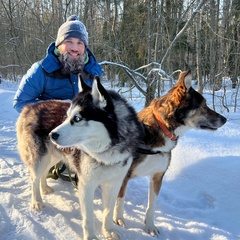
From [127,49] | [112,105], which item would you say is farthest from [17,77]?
[112,105]

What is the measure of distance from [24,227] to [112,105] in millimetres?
1327

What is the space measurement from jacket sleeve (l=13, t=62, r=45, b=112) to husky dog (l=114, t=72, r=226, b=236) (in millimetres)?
1398

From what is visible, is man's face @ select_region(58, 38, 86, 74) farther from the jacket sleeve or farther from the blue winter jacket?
the jacket sleeve

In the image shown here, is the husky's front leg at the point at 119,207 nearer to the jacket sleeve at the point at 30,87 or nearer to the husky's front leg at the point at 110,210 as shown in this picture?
the husky's front leg at the point at 110,210

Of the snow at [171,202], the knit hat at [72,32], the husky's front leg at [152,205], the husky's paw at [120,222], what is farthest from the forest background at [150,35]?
the husky's paw at [120,222]

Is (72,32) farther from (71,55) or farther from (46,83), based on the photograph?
(46,83)

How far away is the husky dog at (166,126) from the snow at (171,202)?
0.22 m

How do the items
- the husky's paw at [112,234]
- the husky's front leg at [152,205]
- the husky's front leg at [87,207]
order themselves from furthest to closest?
the husky's front leg at [152,205]
the husky's paw at [112,234]
the husky's front leg at [87,207]

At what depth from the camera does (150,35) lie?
24.3 ft

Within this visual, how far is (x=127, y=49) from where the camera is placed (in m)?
14.0

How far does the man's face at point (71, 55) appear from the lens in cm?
317

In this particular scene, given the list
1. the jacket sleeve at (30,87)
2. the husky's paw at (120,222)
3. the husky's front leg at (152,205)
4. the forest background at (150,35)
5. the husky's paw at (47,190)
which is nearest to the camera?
the husky's front leg at (152,205)

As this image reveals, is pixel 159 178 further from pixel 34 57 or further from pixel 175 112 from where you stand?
pixel 34 57

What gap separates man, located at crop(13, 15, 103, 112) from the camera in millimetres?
3146
